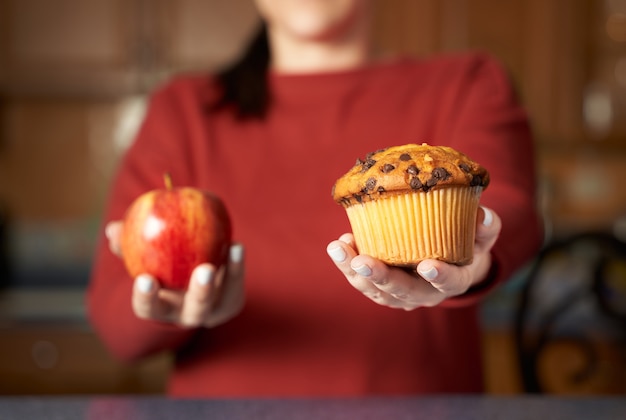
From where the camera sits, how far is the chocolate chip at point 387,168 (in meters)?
0.55

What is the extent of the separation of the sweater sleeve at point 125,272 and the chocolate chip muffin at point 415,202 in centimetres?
32

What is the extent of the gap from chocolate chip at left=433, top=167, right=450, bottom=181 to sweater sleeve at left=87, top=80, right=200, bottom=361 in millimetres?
364

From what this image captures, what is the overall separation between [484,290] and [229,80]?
22.0 inches

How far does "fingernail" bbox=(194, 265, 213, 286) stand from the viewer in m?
0.67

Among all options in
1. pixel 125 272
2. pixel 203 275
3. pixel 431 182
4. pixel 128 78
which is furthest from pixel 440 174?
pixel 128 78

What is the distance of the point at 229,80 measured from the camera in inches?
42.3

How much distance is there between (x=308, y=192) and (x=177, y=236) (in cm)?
18

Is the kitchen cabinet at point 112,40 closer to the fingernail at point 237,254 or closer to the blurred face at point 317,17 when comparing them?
the blurred face at point 317,17

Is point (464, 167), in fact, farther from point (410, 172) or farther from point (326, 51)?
point (326, 51)

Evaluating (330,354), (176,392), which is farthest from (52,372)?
(330,354)

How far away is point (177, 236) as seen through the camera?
73 cm

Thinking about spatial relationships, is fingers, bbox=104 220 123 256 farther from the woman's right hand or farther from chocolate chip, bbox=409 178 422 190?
chocolate chip, bbox=409 178 422 190

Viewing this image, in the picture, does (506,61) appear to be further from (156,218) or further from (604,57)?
(156,218)

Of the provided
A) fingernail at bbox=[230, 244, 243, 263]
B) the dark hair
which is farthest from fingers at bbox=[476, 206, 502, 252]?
the dark hair
